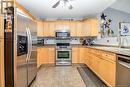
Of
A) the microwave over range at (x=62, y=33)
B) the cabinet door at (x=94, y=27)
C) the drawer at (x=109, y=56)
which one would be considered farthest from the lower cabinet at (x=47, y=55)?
the drawer at (x=109, y=56)

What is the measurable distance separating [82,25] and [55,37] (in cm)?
139

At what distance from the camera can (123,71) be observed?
9.12ft

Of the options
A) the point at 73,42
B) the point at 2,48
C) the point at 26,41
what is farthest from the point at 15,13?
the point at 73,42

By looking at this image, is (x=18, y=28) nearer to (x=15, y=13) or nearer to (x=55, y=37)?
(x=15, y=13)

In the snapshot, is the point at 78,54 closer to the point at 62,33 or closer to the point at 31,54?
the point at 62,33

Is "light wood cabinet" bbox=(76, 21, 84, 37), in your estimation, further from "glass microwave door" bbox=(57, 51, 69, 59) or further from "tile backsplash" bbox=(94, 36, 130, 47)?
"glass microwave door" bbox=(57, 51, 69, 59)

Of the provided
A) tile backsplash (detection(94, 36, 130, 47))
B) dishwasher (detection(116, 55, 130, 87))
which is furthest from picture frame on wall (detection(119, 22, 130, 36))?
dishwasher (detection(116, 55, 130, 87))

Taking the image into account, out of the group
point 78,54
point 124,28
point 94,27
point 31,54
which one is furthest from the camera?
point 78,54

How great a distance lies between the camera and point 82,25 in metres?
7.64

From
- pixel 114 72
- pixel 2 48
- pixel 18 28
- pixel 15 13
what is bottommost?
pixel 114 72

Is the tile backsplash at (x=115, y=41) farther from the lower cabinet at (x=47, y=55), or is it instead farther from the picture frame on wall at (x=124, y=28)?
the lower cabinet at (x=47, y=55)

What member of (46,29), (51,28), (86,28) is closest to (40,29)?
(46,29)

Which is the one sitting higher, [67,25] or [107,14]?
[107,14]

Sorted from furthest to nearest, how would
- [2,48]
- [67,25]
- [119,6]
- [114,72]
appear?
[67,25], [119,6], [114,72], [2,48]
